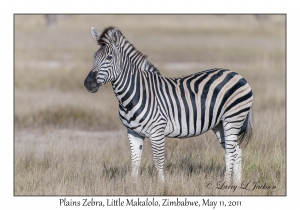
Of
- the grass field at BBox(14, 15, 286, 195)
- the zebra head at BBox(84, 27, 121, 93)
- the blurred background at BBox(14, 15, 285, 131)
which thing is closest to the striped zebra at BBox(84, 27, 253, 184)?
the zebra head at BBox(84, 27, 121, 93)

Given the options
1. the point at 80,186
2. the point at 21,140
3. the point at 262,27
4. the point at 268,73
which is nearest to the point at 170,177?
the point at 80,186

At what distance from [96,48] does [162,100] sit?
21541 millimetres

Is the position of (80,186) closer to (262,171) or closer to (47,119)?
(262,171)

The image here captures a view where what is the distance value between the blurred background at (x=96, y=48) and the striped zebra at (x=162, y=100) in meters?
4.67

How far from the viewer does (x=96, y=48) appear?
28734 millimetres

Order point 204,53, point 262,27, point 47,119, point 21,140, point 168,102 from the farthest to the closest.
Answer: point 262,27 < point 204,53 < point 47,119 < point 21,140 < point 168,102

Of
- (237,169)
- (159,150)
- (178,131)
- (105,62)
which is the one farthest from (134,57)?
(237,169)

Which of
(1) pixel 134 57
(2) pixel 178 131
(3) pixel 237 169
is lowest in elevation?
(3) pixel 237 169

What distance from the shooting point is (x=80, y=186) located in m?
7.76

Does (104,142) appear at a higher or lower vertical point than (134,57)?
lower

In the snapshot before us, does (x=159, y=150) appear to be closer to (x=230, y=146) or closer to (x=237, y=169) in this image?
(x=230, y=146)

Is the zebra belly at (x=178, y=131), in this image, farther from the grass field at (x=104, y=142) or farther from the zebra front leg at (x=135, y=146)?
the grass field at (x=104, y=142)

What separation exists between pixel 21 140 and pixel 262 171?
5927 mm

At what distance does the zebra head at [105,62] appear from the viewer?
7.04m
